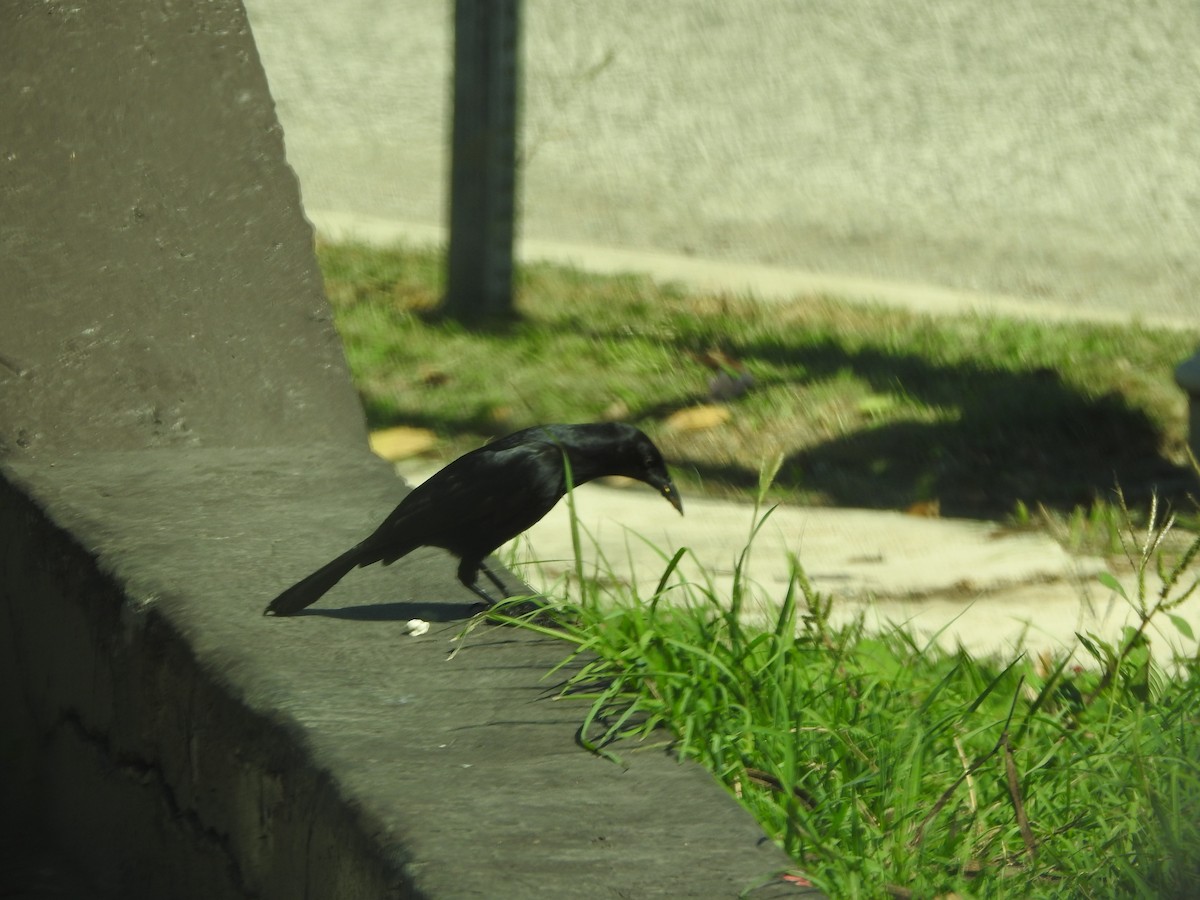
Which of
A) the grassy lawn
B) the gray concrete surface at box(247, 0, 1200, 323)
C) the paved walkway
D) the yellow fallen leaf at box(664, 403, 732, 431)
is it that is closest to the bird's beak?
the grassy lawn

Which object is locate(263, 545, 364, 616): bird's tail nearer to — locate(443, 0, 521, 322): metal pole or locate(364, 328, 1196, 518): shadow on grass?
locate(364, 328, 1196, 518): shadow on grass

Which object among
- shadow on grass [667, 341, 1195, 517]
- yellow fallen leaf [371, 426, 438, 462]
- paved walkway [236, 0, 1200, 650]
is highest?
paved walkway [236, 0, 1200, 650]

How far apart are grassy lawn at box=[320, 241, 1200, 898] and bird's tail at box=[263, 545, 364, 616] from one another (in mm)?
237

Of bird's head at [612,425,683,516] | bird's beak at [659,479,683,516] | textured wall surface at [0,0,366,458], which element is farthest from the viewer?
textured wall surface at [0,0,366,458]

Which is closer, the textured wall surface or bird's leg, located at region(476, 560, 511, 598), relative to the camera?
bird's leg, located at region(476, 560, 511, 598)

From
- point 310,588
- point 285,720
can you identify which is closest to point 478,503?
point 310,588

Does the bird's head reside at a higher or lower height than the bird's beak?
higher

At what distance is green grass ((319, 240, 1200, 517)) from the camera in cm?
515

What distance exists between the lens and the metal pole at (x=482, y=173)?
6.57 m

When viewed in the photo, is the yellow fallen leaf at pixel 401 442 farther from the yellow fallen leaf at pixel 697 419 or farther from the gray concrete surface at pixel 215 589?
the gray concrete surface at pixel 215 589

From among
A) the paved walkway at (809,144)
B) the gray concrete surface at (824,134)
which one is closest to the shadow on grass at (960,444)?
the paved walkway at (809,144)

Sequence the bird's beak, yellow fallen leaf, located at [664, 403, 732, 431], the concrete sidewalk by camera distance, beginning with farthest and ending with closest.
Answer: yellow fallen leaf, located at [664, 403, 732, 431] < the concrete sidewalk < the bird's beak

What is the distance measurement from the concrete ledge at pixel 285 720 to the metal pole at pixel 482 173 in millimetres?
3365

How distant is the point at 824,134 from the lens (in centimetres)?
830
